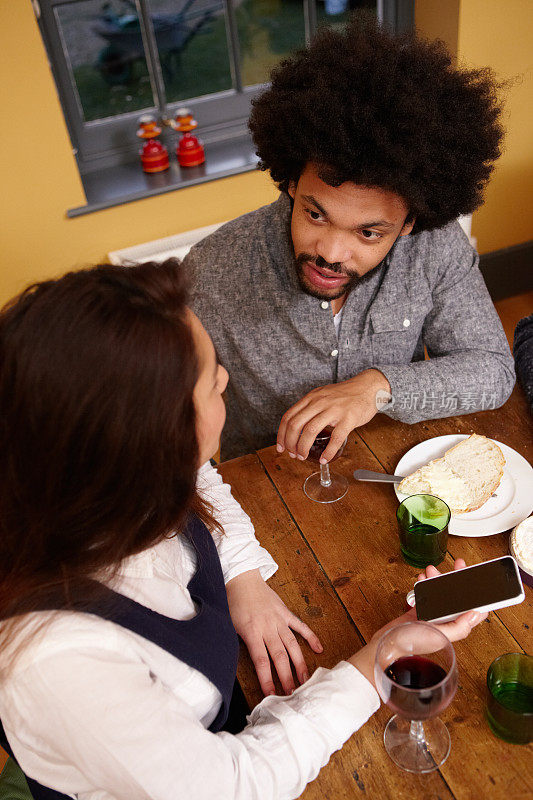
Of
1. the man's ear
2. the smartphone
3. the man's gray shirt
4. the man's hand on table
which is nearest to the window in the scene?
the man's gray shirt

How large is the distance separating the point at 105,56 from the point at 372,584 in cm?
243

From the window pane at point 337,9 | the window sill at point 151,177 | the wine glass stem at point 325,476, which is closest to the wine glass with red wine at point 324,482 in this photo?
the wine glass stem at point 325,476

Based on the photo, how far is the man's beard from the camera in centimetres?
137

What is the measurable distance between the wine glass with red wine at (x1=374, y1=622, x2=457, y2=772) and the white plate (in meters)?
0.29

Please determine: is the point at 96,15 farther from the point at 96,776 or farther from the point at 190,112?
the point at 96,776

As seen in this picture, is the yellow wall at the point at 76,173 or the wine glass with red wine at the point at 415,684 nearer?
the wine glass with red wine at the point at 415,684

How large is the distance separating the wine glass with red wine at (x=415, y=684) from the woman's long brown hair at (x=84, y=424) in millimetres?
347

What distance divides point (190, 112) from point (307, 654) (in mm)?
2403

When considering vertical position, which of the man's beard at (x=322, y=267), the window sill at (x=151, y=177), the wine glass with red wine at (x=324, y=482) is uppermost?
the man's beard at (x=322, y=267)

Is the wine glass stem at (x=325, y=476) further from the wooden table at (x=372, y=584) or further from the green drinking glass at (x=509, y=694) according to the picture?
the green drinking glass at (x=509, y=694)

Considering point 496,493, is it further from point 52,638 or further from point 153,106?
point 153,106

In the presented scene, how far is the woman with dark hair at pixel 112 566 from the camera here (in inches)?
27.6

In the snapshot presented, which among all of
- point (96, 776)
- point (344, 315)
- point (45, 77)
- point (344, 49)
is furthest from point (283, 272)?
point (45, 77)

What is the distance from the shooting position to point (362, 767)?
0.82m
